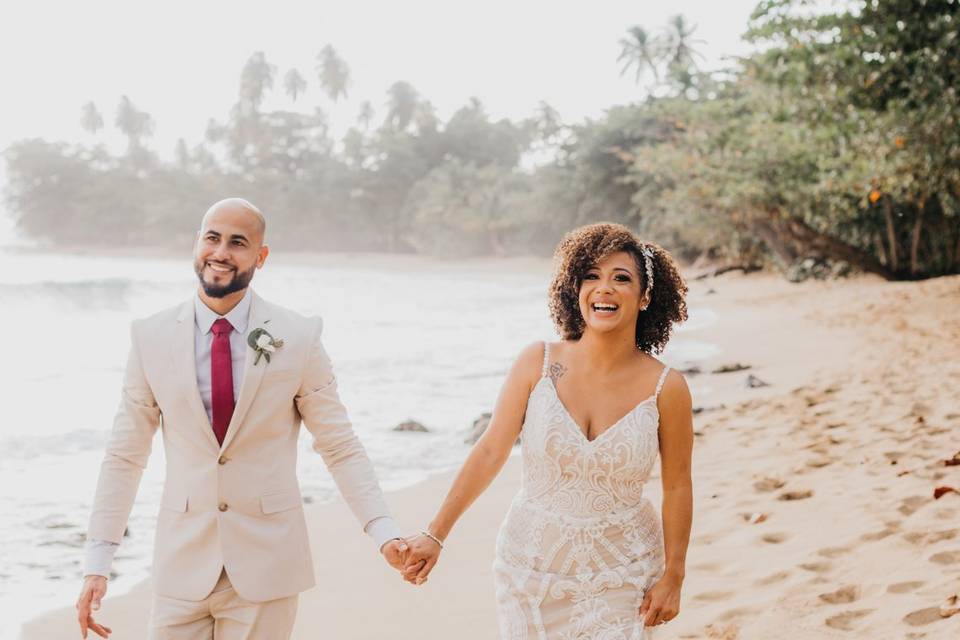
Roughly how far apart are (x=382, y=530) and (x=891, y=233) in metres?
24.5

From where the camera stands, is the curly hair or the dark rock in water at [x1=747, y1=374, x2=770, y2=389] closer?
the curly hair

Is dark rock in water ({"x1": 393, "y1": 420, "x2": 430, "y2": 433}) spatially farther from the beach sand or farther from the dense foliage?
the dense foliage

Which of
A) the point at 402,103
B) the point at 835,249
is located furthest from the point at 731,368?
the point at 402,103

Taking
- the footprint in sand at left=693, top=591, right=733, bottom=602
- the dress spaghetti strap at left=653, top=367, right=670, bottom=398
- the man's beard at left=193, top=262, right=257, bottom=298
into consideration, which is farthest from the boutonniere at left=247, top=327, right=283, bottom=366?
the footprint in sand at left=693, top=591, right=733, bottom=602

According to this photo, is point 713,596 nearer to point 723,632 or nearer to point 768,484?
point 723,632

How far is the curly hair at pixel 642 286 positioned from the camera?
2973 mm

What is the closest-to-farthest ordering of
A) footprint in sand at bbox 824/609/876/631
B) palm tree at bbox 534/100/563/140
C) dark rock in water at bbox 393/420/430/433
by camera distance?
footprint in sand at bbox 824/609/876/631 → dark rock in water at bbox 393/420/430/433 → palm tree at bbox 534/100/563/140

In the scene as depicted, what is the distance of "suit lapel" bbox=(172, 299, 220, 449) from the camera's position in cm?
271

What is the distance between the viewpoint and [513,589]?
2.80m

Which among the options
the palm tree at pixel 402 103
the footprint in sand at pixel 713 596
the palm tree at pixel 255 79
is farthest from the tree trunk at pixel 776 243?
the palm tree at pixel 255 79

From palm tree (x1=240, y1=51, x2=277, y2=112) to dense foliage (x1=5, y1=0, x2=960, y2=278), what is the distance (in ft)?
0.71

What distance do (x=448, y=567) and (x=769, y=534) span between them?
1861mm

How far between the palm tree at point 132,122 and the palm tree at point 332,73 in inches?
878

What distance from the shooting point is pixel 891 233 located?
2447 centimetres
